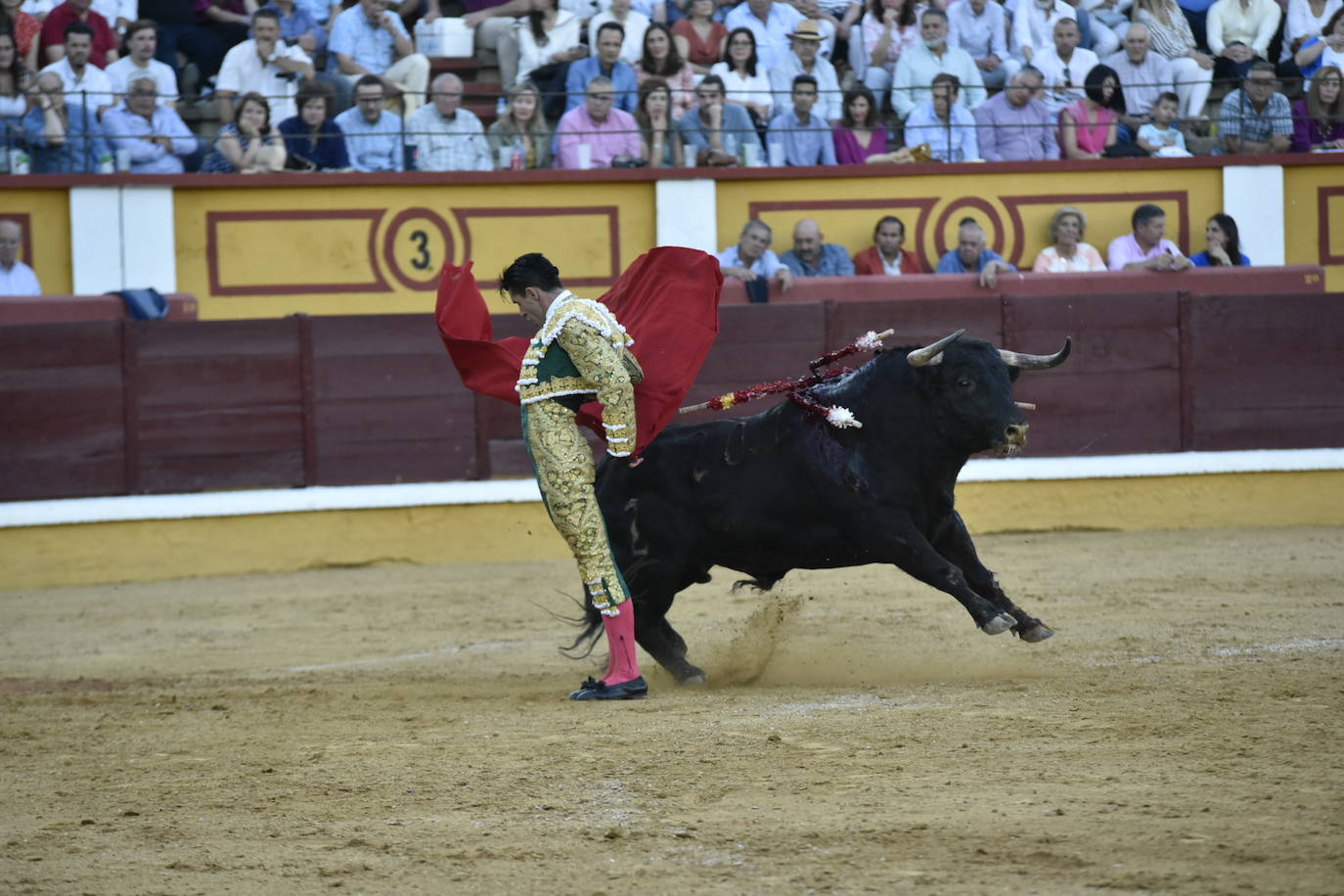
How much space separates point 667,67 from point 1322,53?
3857 mm

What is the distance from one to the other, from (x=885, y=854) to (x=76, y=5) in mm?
7783

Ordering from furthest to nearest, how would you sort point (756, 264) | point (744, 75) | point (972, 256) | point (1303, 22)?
point (1303, 22), point (744, 75), point (972, 256), point (756, 264)

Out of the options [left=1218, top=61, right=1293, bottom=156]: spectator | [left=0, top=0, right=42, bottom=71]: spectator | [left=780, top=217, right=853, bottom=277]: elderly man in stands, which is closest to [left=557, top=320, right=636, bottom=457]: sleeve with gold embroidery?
[left=780, top=217, right=853, bottom=277]: elderly man in stands

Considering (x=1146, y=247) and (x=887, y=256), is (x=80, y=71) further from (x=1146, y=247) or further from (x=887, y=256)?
(x=1146, y=247)

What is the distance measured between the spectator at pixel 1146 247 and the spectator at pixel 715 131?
2.08m

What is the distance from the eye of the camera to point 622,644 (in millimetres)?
4648

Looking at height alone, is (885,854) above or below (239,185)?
below

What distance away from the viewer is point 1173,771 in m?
3.38

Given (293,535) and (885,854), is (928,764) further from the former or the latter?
(293,535)

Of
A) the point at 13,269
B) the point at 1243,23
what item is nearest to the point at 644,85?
the point at 13,269

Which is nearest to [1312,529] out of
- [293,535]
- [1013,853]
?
[293,535]

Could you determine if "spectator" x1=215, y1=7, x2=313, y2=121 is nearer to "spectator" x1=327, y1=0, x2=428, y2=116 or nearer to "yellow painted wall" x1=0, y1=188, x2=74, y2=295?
"spectator" x1=327, y1=0, x2=428, y2=116

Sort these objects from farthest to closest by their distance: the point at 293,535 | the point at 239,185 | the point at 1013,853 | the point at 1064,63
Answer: the point at 1064,63
the point at 239,185
the point at 293,535
the point at 1013,853

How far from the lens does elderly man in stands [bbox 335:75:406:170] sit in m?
9.01
